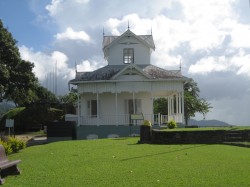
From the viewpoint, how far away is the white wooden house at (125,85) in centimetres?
3359

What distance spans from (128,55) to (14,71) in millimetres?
11745

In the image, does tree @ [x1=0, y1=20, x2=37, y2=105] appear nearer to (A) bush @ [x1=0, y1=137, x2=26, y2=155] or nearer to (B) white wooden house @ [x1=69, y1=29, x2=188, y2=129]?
(B) white wooden house @ [x1=69, y1=29, x2=188, y2=129]

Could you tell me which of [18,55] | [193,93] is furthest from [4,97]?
[193,93]

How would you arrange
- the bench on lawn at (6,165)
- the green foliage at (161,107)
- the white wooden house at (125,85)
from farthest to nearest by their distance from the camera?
the green foliage at (161,107) < the white wooden house at (125,85) < the bench on lawn at (6,165)

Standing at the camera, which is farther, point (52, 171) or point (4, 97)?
point (4, 97)

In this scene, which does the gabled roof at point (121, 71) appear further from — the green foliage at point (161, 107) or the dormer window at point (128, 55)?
the green foliage at point (161, 107)

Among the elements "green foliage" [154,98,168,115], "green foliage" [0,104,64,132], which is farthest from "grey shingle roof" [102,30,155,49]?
"green foliage" [154,98,168,115]

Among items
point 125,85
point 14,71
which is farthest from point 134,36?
point 14,71

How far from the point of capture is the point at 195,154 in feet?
50.4

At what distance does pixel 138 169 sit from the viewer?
11.7 meters

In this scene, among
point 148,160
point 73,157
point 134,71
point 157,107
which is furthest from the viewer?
point 157,107

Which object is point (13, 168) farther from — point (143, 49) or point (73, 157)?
point (143, 49)

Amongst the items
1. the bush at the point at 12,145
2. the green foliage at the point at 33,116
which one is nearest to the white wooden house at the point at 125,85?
the green foliage at the point at 33,116

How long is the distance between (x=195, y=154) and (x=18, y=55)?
30575 millimetres
